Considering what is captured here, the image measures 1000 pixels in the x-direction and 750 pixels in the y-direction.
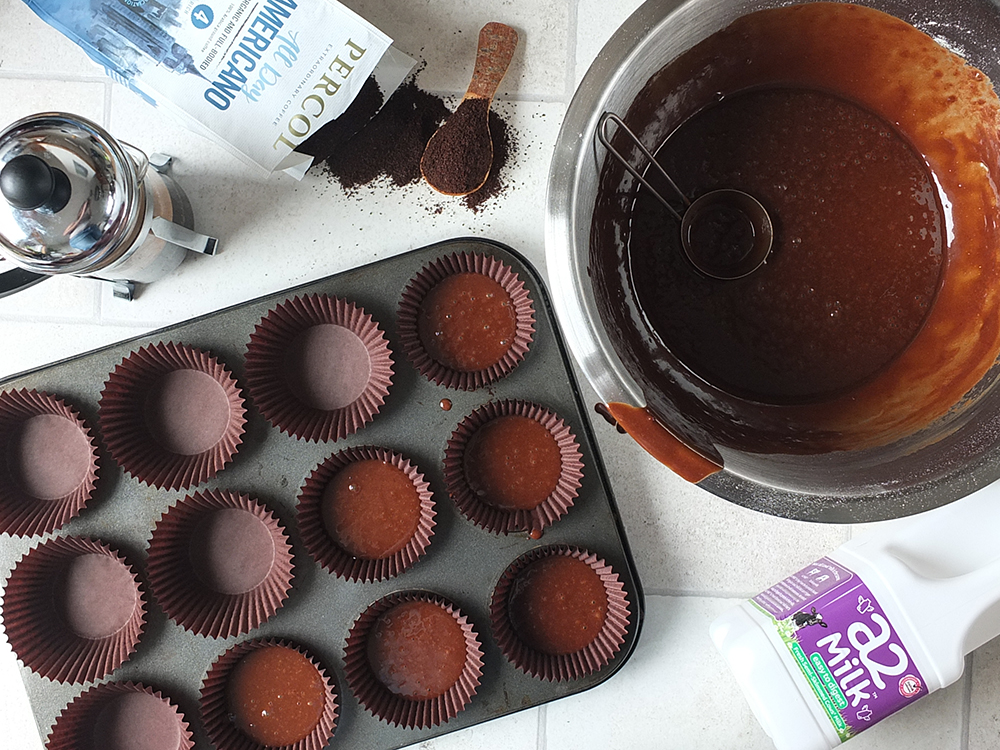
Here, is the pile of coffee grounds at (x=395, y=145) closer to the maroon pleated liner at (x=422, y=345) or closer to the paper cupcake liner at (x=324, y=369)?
the maroon pleated liner at (x=422, y=345)

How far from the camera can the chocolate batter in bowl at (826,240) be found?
0.80 m

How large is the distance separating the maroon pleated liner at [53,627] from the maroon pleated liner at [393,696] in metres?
0.31

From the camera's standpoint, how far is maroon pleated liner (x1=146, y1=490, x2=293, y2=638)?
1.03 meters

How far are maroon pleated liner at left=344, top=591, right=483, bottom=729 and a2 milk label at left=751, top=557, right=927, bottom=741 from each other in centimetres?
43

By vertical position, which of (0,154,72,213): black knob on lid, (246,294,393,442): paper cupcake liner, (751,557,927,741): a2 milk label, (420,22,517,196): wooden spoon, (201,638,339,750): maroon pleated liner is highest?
(420,22,517,196): wooden spoon

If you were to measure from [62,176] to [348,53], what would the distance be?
0.39m

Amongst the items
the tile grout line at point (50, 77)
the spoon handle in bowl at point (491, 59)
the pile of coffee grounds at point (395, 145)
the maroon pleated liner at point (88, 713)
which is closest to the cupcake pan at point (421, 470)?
the maroon pleated liner at point (88, 713)

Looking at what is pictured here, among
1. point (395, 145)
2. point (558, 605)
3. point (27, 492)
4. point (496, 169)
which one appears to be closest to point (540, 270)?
point (496, 169)

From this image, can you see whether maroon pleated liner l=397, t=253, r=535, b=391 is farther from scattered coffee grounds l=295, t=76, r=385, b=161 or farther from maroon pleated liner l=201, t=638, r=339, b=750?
maroon pleated liner l=201, t=638, r=339, b=750

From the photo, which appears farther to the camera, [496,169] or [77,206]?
[496,169]

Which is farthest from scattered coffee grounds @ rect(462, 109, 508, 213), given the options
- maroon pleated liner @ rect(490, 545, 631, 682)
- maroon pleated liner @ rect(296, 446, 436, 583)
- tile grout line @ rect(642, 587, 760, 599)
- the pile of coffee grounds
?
tile grout line @ rect(642, 587, 760, 599)

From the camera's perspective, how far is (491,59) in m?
1.03

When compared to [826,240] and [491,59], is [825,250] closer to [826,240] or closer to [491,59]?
[826,240]

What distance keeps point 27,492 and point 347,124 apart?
73cm
